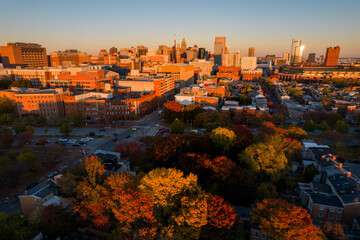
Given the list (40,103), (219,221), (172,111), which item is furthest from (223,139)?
(40,103)

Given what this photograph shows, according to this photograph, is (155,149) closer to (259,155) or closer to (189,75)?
(259,155)

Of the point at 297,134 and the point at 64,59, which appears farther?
the point at 64,59

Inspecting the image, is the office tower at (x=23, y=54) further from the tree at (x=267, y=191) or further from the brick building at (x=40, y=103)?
the tree at (x=267, y=191)

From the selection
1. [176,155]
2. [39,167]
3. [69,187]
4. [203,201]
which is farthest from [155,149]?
[39,167]

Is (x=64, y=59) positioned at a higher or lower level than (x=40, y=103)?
higher

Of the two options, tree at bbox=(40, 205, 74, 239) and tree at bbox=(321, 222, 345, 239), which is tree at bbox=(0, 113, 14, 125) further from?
tree at bbox=(321, 222, 345, 239)

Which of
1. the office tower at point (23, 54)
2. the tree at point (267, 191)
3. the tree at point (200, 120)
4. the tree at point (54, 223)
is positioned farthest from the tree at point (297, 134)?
the office tower at point (23, 54)

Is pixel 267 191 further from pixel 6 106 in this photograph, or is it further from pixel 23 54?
pixel 23 54
